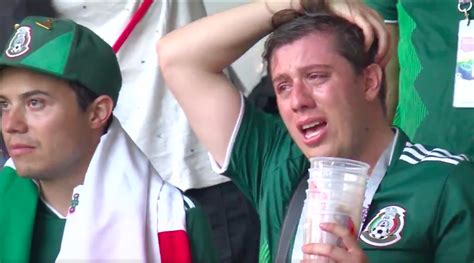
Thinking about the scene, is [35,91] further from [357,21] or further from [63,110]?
[357,21]

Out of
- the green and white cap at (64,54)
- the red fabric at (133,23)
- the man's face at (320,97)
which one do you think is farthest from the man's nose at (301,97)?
the red fabric at (133,23)

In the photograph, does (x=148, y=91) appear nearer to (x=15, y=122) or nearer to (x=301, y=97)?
(x=15, y=122)

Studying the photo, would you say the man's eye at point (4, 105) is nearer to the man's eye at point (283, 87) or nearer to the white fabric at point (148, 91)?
the man's eye at point (283, 87)

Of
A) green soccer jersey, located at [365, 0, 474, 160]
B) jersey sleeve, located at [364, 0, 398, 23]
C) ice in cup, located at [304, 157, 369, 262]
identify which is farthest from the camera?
jersey sleeve, located at [364, 0, 398, 23]

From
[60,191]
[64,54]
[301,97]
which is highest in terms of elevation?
Answer: [64,54]

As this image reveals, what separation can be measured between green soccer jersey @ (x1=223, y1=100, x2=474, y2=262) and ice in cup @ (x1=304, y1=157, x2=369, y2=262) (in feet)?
1.38

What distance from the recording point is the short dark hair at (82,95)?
3176 millimetres

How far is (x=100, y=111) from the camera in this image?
322cm

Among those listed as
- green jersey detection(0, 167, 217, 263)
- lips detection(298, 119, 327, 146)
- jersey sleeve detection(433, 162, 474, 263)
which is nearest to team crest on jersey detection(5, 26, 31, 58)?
green jersey detection(0, 167, 217, 263)

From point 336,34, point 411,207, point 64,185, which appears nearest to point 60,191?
point 64,185

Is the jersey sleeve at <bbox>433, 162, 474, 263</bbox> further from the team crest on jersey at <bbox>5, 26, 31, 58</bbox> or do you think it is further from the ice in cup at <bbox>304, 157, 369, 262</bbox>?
the team crest on jersey at <bbox>5, 26, 31, 58</bbox>

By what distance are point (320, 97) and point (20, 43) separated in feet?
2.71

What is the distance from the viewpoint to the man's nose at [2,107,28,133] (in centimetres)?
310

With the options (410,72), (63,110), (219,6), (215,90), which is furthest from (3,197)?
Result: (219,6)
